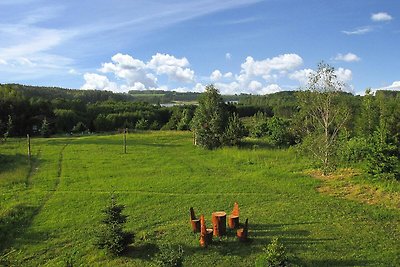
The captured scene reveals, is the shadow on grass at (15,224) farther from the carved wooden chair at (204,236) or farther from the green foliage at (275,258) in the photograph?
the green foliage at (275,258)

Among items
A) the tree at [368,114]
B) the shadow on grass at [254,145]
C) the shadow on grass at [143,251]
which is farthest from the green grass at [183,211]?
the tree at [368,114]

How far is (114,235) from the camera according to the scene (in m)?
14.6

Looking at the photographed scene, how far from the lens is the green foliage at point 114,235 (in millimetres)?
14586

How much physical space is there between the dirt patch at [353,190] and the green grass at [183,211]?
77 cm

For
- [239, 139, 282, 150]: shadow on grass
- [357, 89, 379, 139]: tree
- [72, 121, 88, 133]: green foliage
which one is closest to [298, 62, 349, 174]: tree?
[239, 139, 282, 150]: shadow on grass

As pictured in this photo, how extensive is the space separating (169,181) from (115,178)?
4.15 metres

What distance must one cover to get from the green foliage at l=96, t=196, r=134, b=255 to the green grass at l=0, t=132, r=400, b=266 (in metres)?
0.40

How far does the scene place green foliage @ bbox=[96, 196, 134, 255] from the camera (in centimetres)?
1459

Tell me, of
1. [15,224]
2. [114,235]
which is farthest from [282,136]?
[114,235]

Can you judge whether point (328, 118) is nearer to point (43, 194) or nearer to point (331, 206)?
point (331, 206)

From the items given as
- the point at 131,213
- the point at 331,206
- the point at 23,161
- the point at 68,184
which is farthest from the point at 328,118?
the point at 23,161

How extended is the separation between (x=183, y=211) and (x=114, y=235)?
212 inches

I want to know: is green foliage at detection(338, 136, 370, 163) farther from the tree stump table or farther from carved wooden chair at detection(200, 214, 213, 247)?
carved wooden chair at detection(200, 214, 213, 247)

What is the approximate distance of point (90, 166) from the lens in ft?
107
